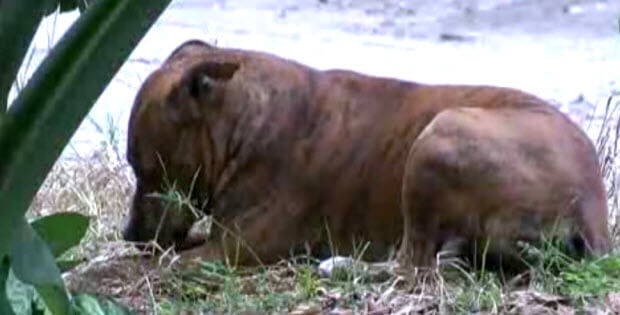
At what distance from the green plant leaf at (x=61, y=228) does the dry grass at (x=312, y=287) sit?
1.37 m

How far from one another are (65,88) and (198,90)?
3080 millimetres

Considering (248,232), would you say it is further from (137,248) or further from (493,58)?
(493,58)

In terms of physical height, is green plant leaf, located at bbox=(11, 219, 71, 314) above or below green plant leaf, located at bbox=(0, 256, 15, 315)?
above

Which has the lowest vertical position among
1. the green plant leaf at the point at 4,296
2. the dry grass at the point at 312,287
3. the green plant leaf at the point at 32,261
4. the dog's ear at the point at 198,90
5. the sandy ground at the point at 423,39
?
the sandy ground at the point at 423,39

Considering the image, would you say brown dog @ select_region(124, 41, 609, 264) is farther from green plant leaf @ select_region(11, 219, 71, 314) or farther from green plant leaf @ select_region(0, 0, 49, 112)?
green plant leaf @ select_region(0, 0, 49, 112)

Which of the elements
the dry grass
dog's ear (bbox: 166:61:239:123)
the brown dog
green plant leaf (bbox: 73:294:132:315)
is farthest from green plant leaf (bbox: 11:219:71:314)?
dog's ear (bbox: 166:61:239:123)

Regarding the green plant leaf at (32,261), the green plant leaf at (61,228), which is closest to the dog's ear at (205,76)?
the green plant leaf at (61,228)

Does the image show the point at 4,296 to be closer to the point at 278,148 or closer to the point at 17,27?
the point at 17,27

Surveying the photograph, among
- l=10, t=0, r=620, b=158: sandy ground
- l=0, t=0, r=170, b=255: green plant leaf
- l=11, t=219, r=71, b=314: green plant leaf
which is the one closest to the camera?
l=0, t=0, r=170, b=255: green plant leaf

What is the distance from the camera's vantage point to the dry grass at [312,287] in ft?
15.9

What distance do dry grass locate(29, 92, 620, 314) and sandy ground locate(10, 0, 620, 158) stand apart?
2.95 metres

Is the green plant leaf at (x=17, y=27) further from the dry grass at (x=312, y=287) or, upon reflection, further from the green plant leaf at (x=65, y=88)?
the dry grass at (x=312, y=287)

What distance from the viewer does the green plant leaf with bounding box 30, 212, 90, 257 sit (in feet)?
11.4

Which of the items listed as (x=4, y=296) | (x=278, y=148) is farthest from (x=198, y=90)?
(x=4, y=296)
